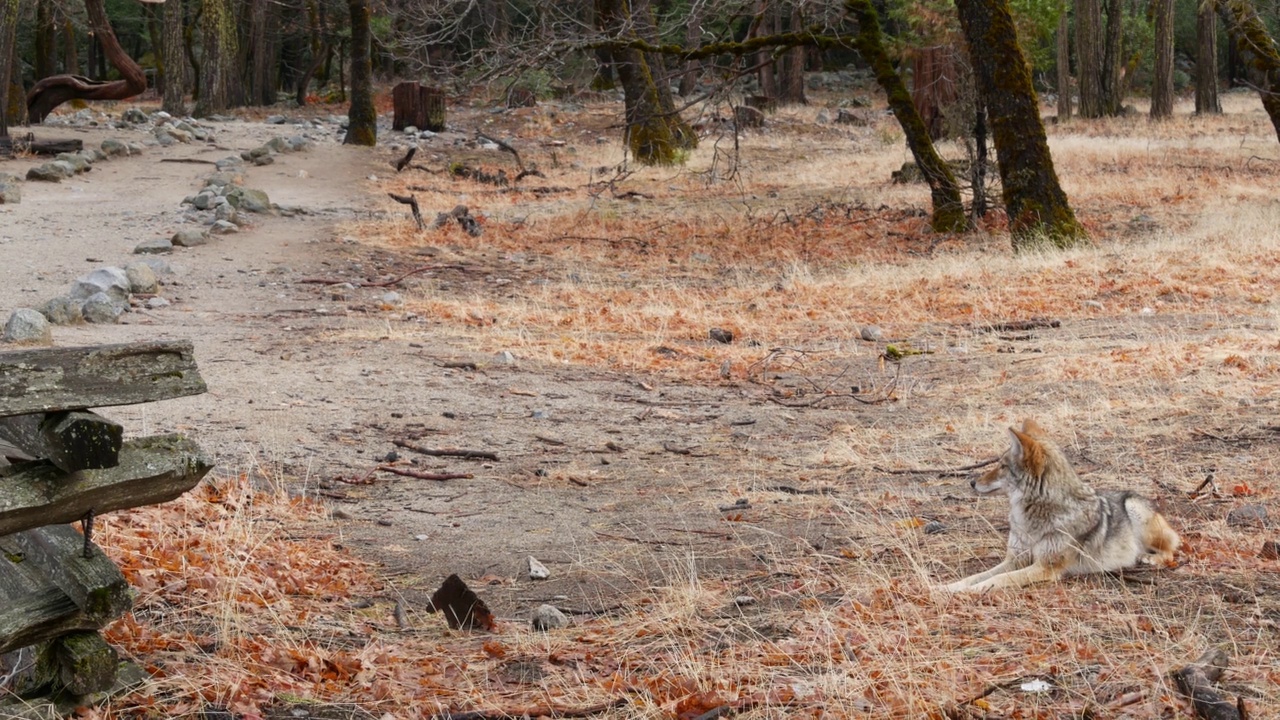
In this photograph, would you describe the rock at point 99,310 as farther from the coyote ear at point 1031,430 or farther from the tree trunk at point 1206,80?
the tree trunk at point 1206,80

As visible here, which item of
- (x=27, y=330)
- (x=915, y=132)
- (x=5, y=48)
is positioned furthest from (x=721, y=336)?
(x=5, y=48)

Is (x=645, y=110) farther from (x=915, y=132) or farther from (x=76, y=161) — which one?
(x=76, y=161)

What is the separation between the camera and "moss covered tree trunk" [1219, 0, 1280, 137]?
56.2 feet

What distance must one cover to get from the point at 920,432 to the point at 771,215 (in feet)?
39.0

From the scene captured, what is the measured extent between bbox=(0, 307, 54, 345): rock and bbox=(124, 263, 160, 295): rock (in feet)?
8.62

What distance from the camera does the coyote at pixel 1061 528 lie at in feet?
16.3

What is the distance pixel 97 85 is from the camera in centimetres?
2562

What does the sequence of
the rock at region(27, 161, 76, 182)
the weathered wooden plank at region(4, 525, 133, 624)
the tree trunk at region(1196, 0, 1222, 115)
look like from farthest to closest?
the tree trunk at region(1196, 0, 1222, 115), the rock at region(27, 161, 76, 182), the weathered wooden plank at region(4, 525, 133, 624)

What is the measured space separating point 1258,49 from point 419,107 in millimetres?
21282

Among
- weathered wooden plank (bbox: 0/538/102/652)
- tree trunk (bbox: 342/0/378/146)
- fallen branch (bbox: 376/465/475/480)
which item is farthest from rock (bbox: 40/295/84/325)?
tree trunk (bbox: 342/0/378/146)

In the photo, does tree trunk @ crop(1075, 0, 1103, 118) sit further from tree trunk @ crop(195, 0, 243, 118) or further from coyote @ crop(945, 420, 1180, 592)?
coyote @ crop(945, 420, 1180, 592)

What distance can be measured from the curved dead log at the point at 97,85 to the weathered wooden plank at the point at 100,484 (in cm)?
2157

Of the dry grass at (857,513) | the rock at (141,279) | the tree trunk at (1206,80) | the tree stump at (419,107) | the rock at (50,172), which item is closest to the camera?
the dry grass at (857,513)

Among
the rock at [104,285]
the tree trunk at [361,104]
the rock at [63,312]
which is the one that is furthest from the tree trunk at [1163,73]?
the rock at [63,312]
